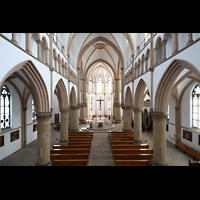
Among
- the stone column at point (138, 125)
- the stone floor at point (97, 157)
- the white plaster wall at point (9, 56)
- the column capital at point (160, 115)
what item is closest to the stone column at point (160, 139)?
Answer: the column capital at point (160, 115)

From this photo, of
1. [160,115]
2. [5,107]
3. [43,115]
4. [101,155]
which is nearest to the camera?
[43,115]

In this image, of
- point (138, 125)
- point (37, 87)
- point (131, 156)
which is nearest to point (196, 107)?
point (138, 125)

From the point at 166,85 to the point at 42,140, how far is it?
31.2 ft

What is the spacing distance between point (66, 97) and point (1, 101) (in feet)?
19.8

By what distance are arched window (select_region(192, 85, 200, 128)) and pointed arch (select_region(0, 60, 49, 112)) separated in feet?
45.6

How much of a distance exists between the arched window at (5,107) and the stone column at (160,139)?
Result: 13276mm

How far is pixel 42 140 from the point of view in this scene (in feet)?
30.5

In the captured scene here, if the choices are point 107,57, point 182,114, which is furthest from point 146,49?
point 107,57

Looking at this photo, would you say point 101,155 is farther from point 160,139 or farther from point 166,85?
point 166,85

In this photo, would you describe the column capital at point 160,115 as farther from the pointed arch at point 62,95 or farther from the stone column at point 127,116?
the pointed arch at point 62,95

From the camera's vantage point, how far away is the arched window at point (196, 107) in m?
12.8

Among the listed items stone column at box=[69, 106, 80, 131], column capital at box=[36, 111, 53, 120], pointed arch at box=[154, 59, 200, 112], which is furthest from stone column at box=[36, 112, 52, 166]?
stone column at box=[69, 106, 80, 131]

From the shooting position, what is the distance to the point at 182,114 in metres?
14.3

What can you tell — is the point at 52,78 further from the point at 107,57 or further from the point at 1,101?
the point at 107,57
